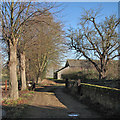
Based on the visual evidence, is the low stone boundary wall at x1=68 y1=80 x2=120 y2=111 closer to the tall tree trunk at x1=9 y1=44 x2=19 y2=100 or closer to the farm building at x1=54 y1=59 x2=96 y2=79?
the tall tree trunk at x1=9 y1=44 x2=19 y2=100

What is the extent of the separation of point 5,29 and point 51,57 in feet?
51.5

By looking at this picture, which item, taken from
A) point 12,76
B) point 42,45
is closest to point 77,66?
point 42,45

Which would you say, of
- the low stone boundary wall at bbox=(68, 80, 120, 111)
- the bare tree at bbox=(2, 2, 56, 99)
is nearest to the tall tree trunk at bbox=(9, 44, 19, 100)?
the bare tree at bbox=(2, 2, 56, 99)

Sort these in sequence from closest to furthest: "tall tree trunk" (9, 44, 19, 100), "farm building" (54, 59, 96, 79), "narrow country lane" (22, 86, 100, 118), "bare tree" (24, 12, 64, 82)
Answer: "narrow country lane" (22, 86, 100, 118)
"tall tree trunk" (9, 44, 19, 100)
"bare tree" (24, 12, 64, 82)
"farm building" (54, 59, 96, 79)

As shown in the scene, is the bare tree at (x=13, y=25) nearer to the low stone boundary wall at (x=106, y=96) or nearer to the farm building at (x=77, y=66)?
the low stone boundary wall at (x=106, y=96)

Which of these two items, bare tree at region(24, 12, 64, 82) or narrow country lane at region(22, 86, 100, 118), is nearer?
narrow country lane at region(22, 86, 100, 118)

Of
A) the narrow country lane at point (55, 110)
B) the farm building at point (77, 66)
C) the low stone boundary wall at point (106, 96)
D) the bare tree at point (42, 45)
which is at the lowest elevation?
the narrow country lane at point (55, 110)

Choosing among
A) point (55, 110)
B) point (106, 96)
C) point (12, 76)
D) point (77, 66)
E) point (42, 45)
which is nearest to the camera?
point (106, 96)

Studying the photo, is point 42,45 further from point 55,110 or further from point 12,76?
point 55,110

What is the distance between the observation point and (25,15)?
11.4 metres

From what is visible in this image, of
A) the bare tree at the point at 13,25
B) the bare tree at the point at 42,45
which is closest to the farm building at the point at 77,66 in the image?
the bare tree at the point at 42,45

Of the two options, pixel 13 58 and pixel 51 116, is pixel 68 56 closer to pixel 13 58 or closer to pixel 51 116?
pixel 13 58

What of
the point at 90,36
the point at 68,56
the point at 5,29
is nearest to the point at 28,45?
the point at 5,29

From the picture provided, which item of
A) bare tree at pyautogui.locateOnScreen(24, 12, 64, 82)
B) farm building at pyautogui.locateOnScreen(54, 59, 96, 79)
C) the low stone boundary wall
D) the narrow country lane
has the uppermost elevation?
bare tree at pyautogui.locateOnScreen(24, 12, 64, 82)
